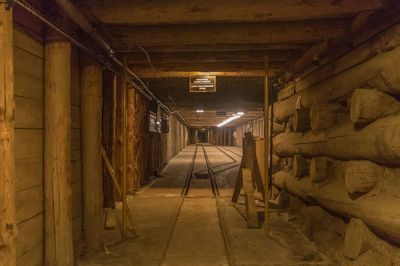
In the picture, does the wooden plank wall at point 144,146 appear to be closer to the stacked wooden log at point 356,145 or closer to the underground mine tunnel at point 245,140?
the underground mine tunnel at point 245,140

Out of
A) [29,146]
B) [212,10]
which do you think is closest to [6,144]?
[29,146]

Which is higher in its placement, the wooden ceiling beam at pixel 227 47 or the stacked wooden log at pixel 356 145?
the wooden ceiling beam at pixel 227 47

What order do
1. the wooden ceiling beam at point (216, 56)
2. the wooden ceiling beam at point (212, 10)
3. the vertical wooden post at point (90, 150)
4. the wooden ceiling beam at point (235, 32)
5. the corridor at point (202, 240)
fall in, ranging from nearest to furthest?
the wooden ceiling beam at point (212, 10), the corridor at point (202, 240), the vertical wooden post at point (90, 150), the wooden ceiling beam at point (235, 32), the wooden ceiling beam at point (216, 56)

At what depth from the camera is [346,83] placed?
12.0 ft

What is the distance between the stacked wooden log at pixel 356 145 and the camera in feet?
8.95

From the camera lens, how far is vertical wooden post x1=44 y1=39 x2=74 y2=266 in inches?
118

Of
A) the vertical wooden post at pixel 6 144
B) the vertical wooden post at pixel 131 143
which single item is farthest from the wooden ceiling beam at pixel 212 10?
the vertical wooden post at pixel 131 143

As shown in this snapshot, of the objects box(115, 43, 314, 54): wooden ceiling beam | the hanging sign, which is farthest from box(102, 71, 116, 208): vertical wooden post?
the hanging sign

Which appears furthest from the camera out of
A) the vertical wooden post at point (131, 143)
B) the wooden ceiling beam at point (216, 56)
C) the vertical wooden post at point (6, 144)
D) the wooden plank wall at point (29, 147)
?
the vertical wooden post at point (131, 143)

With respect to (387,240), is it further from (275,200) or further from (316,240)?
(275,200)

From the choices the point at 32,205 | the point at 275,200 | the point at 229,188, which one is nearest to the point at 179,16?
the point at 32,205

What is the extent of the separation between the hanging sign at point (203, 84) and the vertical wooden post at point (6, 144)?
185 inches

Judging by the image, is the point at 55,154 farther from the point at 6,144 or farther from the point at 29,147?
the point at 6,144

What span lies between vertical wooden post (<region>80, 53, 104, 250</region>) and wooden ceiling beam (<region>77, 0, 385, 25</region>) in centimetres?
82
